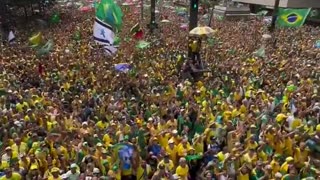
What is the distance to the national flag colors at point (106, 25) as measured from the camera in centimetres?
1647

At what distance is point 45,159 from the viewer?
8508mm

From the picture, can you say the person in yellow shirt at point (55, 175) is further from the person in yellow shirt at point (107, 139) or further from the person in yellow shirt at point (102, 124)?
the person in yellow shirt at point (102, 124)

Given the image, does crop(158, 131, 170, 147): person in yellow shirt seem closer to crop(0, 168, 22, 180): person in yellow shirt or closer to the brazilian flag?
crop(0, 168, 22, 180): person in yellow shirt

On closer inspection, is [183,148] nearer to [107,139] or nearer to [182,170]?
[182,170]

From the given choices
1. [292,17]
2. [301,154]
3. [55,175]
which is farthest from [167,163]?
[292,17]

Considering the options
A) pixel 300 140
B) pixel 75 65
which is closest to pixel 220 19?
pixel 75 65

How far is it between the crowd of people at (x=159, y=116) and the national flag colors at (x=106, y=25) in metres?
0.74

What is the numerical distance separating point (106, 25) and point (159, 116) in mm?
6206

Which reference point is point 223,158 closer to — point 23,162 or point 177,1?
point 23,162

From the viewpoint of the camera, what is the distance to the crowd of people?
804 centimetres

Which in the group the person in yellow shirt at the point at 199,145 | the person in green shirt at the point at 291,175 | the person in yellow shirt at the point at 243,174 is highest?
the person in green shirt at the point at 291,175

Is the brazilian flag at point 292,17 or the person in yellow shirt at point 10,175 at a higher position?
the person in yellow shirt at point 10,175

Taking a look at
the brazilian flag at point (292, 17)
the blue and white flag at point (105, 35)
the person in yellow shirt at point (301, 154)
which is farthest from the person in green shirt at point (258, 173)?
the brazilian flag at point (292, 17)

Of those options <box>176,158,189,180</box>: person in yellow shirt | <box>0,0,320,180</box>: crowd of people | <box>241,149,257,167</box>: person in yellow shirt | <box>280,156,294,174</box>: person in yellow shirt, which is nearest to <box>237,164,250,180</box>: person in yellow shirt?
<box>0,0,320,180</box>: crowd of people
